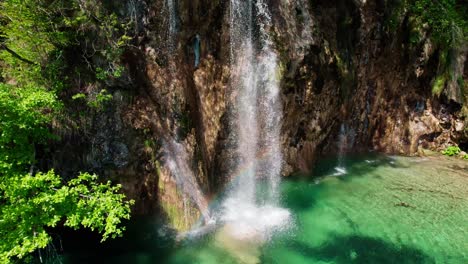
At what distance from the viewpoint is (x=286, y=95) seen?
11242 millimetres

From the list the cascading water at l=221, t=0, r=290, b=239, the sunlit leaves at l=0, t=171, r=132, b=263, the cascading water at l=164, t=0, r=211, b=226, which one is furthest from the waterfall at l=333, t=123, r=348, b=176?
the sunlit leaves at l=0, t=171, r=132, b=263

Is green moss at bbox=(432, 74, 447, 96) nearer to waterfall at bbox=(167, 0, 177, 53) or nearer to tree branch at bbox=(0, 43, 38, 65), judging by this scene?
waterfall at bbox=(167, 0, 177, 53)

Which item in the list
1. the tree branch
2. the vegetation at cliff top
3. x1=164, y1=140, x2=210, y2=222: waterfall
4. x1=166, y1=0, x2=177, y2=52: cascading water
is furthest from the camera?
x1=164, y1=140, x2=210, y2=222: waterfall

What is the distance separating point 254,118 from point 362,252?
4.89 meters

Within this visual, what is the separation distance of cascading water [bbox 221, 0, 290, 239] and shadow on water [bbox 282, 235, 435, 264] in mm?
1362

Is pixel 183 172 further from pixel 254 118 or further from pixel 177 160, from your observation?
pixel 254 118

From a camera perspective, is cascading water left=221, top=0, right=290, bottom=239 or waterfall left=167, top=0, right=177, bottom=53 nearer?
waterfall left=167, top=0, right=177, bottom=53

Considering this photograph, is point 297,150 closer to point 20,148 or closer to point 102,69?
point 102,69

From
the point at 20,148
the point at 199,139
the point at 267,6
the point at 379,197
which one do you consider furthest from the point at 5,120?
the point at 379,197

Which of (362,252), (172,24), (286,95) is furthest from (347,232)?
(172,24)

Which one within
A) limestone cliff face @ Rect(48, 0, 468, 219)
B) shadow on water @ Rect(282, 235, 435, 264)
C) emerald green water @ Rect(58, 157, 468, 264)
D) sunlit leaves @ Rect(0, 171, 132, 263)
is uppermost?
limestone cliff face @ Rect(48, 0, 468, 219)

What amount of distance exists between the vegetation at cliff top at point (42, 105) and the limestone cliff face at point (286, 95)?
0.68m

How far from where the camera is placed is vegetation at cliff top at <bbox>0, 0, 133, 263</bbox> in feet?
16.7

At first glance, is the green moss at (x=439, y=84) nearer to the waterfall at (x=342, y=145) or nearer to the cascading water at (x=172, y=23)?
the waterfall at (x=342, y=145)
